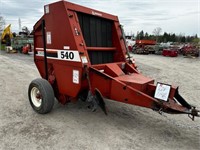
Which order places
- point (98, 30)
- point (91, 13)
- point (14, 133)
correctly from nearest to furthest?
point (14, 133) → point (91, 13) → point (98, 30)

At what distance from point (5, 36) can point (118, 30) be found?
64.2 ft

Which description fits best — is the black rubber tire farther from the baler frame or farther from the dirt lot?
the dirt lot

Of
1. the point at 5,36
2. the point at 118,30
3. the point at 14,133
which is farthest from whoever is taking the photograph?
the point at 5,36

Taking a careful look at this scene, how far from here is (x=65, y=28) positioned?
3627 millimetres

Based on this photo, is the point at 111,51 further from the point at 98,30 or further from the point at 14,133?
the point at 14,133

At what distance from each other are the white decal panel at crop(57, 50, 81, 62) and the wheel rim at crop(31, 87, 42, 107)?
2.97 feet

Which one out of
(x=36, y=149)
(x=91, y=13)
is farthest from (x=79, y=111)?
(x=91, y=13)

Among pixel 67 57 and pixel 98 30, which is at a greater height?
pixel 98 30

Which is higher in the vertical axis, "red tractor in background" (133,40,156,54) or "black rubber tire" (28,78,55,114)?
"red tractor in background" (133,40,156,54)

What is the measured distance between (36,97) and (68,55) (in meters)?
1.22

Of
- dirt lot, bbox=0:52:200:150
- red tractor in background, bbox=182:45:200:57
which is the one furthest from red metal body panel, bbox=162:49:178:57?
dirt lot, bbox=0:52:200:150

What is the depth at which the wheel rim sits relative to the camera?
4151 millimetres

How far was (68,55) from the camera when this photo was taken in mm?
3658

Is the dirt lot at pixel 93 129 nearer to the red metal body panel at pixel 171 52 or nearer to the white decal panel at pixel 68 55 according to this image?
the white decal panel at pixel 68 55
